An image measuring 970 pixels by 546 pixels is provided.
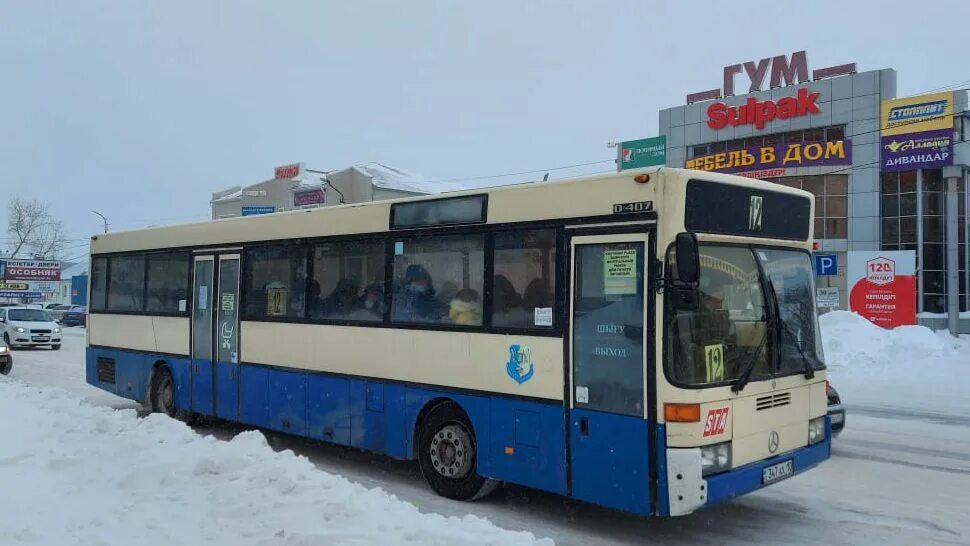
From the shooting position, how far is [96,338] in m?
13.8

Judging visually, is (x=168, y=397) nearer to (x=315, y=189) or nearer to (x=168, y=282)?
(x=168, y=282)

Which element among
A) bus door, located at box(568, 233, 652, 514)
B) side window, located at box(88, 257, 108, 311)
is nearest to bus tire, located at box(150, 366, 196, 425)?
side window, located at box(88, 257, 108, 311)

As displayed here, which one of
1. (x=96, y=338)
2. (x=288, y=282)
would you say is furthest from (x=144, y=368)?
(x=288, y=282)

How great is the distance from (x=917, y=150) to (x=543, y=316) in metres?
33.8

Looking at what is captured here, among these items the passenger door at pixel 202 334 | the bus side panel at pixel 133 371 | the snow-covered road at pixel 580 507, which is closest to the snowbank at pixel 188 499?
the snow-covered road at pixel 580 507

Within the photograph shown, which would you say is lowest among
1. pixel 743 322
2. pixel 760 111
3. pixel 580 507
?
pixel 580 507

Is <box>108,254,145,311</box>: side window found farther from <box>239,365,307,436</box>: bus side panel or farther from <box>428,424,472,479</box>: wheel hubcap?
<box>428,424,472,479</box>: wheel hubcap

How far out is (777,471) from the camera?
253 inches

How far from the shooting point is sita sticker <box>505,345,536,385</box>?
6.91 metres

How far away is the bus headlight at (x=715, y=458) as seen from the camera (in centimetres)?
584

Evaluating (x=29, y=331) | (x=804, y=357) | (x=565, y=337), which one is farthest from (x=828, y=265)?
(x=29, y=331)

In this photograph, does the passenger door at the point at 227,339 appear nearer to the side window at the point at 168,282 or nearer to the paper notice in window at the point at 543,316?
the side window at the point at 168,282

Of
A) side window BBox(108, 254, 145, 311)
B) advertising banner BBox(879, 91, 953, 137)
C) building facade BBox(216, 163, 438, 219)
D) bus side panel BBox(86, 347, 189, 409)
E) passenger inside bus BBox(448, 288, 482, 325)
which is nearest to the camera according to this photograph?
passenger inside bus BBox(448, 288, 482, 325)

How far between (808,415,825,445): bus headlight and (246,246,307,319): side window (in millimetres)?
5786
